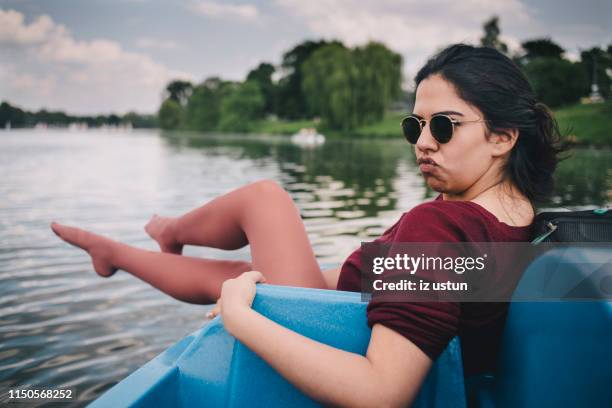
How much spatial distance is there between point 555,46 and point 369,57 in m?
36.4

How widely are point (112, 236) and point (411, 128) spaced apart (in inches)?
205

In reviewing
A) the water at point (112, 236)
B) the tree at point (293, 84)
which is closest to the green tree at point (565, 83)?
the tree at point (293, 84)

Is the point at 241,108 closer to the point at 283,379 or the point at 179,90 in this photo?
the point at 179,90

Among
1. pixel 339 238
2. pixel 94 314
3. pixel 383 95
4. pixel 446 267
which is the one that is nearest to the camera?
pixel 446 267

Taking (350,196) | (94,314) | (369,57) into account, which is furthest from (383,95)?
(94,314)

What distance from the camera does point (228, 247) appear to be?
93.4 inches

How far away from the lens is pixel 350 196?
31.4 ft

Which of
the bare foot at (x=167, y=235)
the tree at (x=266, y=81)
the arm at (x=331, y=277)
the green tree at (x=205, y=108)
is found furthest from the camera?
the green tree at (x=205, y=108)

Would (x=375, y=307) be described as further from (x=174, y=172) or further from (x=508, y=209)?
(x=174, y=172)

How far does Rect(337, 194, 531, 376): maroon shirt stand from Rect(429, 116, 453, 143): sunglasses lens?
0.67 ft

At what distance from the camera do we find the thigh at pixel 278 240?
184 centimetres

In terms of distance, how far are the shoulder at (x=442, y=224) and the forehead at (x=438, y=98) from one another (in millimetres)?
281

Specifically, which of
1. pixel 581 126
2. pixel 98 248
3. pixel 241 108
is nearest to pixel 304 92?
pixel 581 126

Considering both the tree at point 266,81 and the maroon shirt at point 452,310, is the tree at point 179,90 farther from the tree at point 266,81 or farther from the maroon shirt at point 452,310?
the maroon shirt at point 452,310
